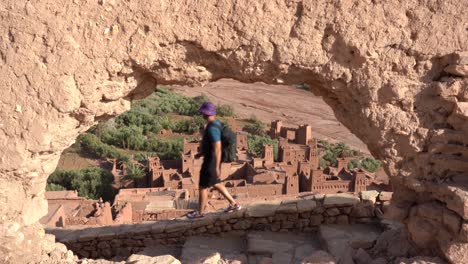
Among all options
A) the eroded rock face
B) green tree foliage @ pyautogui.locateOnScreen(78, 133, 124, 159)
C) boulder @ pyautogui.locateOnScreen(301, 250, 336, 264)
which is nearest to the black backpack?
the eroded rock face

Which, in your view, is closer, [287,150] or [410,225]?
[410,225]

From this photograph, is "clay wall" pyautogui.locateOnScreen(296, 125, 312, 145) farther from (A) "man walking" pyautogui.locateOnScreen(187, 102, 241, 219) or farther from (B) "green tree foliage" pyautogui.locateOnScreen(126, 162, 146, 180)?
(A) "man walking" pyautogui.locateOnScreen(187, 102, 241, 219)

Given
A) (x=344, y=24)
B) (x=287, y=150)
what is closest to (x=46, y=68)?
(x=344, y=24)

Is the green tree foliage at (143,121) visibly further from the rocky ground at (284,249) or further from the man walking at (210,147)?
the man walking at (210,147)

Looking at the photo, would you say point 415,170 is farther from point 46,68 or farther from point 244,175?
point 244,175

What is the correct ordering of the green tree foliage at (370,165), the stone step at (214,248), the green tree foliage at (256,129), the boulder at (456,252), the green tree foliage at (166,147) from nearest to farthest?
the boulder at (456,252), the stone step at (214,248), the green tree foliage at (166,147), the green tree foliage at (370,165), the green tree foliage at (256,129)

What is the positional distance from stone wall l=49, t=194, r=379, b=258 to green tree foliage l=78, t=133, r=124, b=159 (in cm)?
1466

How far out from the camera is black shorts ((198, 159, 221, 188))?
5273mm


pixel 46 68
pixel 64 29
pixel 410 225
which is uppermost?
pixel 64 29

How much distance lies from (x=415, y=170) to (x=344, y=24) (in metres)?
1.41

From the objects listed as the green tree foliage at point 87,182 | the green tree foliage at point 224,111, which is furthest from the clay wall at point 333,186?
the green tree foliage at point 224,111

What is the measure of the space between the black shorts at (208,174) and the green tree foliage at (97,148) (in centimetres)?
1581

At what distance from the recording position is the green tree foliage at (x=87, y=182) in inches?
648

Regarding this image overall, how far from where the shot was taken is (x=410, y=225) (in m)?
4.14
